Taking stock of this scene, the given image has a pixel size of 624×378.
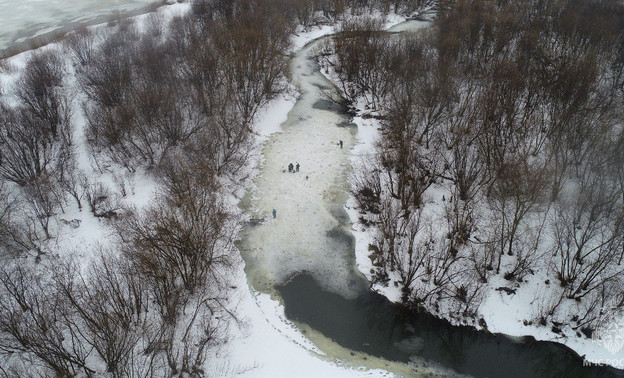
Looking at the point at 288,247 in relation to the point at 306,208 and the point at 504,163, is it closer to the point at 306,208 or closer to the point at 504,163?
the point at 306,208

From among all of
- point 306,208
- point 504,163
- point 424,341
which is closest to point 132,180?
point 306,208

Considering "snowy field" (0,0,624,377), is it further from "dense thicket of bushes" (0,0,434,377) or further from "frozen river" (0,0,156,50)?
"frozen river" (0,0,156,50)

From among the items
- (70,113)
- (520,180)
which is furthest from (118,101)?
(520,180)

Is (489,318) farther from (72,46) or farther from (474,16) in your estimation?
(72,46)

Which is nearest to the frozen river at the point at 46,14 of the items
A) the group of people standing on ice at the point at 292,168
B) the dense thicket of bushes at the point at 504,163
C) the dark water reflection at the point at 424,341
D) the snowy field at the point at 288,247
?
the snowy field at the point at 288,247

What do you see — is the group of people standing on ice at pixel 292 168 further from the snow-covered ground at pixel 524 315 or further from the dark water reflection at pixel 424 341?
the dark water reflection at pixel 424 341
